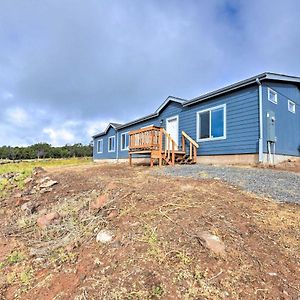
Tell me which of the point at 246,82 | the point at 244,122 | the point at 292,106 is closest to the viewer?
the point at 246,82

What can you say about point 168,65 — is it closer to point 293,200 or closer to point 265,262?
point 293,200

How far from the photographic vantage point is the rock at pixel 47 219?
14.3 ft

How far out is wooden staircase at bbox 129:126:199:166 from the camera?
1102cm

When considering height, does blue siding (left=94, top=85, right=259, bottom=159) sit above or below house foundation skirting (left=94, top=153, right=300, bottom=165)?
above

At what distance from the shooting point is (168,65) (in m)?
18.8

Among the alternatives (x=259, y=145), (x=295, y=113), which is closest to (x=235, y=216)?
(x=259, y=145)

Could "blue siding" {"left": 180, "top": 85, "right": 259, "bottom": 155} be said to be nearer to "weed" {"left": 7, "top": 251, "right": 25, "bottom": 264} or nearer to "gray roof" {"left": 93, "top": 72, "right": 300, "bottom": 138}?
"gray roof" {"left": 93, "top": 72, "right": 300, "bottom": 138}

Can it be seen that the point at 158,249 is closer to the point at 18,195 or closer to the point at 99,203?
the point at 99,203

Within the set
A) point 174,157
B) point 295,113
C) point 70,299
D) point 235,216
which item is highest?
point 295,113

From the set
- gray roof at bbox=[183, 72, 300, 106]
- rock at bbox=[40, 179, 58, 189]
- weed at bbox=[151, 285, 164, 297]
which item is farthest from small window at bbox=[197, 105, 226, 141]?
weed at bbox=[151, 285, 164, 297]

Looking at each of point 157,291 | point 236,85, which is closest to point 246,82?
point 236,85

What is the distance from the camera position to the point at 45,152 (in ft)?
166

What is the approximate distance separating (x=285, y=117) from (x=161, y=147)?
5704 mm

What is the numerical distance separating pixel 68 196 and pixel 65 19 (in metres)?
10.2
